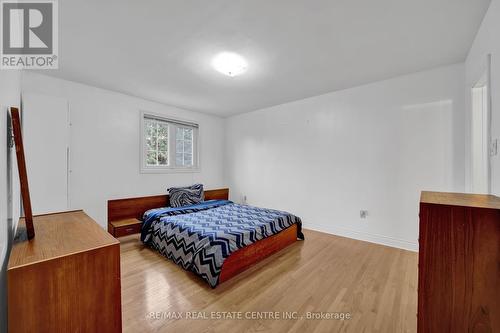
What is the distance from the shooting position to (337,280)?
7.13 ft

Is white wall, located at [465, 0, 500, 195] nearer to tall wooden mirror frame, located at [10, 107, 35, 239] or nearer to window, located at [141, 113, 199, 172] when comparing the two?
tall wooden mirror frame, located at [10, 107, 35, 239]

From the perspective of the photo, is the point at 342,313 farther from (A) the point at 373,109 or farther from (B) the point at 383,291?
(A) the point at 373,109

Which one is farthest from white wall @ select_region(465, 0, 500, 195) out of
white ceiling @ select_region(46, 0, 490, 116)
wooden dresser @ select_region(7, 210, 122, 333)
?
wooden dresser @ select_region(7, 210, 122, 333)

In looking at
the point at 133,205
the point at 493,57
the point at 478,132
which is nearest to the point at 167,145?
the point at 133,205

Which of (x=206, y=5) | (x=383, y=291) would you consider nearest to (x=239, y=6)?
(x=206, y=5)

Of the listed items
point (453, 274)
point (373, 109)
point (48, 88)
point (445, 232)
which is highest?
point (48, 88)

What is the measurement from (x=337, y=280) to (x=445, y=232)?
4.87 ft

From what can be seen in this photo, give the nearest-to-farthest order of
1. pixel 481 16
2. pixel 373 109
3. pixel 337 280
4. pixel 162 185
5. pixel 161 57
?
pixel 481 16
pixel 337 280
pixel 161 57
pixel 373 109
pixel 162 185

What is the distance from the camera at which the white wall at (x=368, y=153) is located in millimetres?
2688

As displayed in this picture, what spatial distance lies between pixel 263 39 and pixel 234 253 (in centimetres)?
226

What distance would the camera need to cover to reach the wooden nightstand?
3.16 metres

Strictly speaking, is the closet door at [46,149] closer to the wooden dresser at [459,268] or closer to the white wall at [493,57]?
the wooden dresser at [459,268]

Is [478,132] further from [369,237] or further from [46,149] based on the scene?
[46,149]

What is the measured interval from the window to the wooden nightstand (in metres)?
0.99
